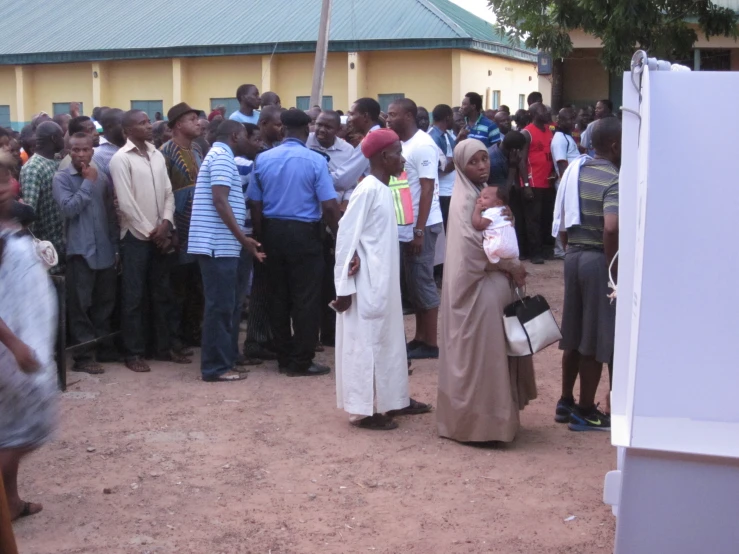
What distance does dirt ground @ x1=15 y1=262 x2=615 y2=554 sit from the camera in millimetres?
4602

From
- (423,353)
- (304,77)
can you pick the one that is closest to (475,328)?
(423,353)

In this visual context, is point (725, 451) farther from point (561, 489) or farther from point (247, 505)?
point (247, 505)

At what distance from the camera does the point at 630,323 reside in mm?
3564

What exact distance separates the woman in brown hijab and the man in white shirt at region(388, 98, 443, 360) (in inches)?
81.1

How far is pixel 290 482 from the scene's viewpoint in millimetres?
5355

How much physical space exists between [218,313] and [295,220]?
3.02 ft

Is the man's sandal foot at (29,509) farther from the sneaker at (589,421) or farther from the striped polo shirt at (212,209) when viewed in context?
the sneaker at (589,421)

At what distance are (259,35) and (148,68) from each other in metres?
3.98

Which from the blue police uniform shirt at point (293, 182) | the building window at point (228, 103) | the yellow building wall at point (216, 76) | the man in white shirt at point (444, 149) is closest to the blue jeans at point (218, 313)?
the blue police uniform shirt at point (293, 182)

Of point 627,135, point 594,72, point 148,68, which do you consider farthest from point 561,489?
point 148,68

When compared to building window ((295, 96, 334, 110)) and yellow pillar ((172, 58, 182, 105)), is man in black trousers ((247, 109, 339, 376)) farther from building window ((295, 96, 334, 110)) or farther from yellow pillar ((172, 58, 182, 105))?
yellow pillar ((172, 58, 182, 105))

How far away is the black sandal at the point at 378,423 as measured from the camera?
6312 mm

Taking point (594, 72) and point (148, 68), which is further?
point (148, 68)

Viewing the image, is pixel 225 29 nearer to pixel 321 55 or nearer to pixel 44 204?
pixel 321 55
